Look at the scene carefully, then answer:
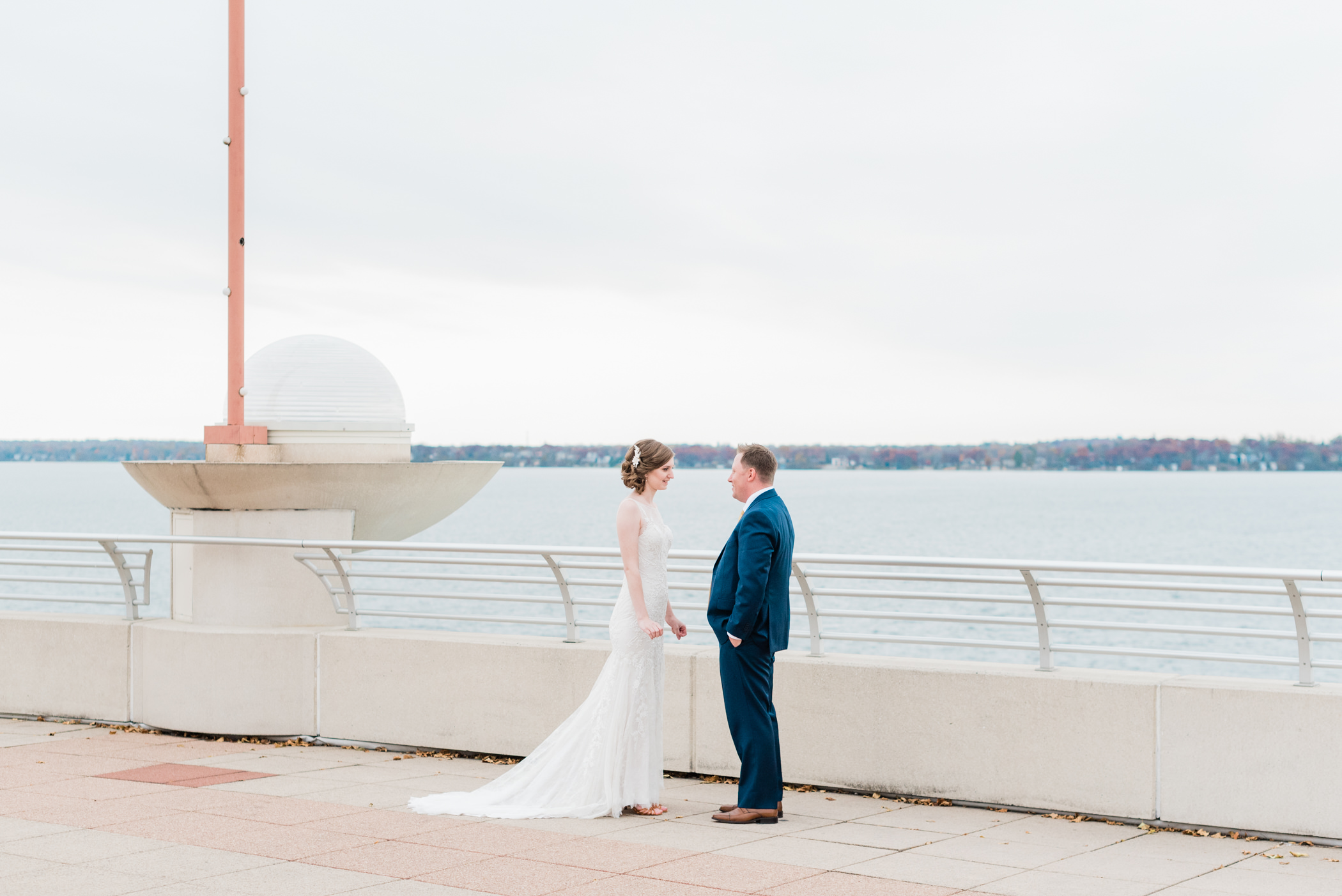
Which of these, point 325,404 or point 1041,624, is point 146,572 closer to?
point 325,404

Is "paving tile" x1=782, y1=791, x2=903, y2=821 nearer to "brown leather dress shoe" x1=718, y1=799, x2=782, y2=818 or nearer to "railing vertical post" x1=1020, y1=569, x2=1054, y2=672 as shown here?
"brown leather dress shoe" x1=718, y1=799, x2=782, y2=818

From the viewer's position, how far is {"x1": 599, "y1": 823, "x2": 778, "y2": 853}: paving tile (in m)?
6.20

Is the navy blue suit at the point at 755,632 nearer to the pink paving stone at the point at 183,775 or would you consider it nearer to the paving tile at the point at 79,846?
the paving tile at the point at 79,846

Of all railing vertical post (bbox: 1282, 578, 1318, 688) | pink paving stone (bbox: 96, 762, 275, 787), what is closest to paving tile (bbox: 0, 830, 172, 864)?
pink paving stone (bbox: 96, 762, 275, 787)

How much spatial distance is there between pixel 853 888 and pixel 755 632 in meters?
1.49

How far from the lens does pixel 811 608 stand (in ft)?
25.1

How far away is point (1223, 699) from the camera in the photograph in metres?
6.43

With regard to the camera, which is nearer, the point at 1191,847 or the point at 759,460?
the point at 1191,847

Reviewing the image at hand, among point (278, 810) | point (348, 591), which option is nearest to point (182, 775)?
point (278, 810)

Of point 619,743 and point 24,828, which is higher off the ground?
point 619,743

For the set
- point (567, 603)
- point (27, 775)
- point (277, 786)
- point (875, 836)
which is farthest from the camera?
point (567, 603)

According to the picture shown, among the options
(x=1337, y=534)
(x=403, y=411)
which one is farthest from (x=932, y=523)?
(x=403, y=411)

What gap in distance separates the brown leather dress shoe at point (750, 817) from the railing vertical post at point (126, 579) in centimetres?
480

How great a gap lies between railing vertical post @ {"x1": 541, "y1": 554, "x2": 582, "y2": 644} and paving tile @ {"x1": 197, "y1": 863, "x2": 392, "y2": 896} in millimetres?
2629
